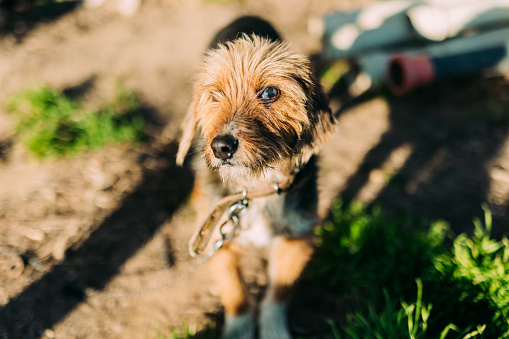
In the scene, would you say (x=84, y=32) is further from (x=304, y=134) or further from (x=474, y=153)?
(x=474, y=153)

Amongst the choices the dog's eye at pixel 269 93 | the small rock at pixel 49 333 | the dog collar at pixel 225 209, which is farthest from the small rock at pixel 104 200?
the dog's eye at pixel 269 93

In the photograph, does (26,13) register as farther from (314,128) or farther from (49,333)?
(314,128)

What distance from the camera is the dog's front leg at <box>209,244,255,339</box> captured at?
2631 mm

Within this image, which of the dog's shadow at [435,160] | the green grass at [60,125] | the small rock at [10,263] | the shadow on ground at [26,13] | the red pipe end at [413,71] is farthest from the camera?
the shadow on ground at [26,13]

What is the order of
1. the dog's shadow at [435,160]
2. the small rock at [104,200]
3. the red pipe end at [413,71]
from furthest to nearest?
the red pipe end at [413,71] < the small rock at [104,200] < the dog's shadow at [435,160]

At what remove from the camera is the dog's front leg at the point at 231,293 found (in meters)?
2.63

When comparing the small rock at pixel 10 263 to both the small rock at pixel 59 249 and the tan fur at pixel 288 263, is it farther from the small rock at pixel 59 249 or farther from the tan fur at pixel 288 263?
the tan fur at pixel 288 263

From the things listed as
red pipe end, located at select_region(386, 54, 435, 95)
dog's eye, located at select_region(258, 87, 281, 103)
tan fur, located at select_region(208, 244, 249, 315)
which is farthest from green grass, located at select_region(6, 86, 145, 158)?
red pipe end, located at select_region(386, 54, 435, 95)

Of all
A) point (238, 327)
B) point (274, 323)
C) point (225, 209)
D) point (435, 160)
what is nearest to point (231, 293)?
point (238, 327)

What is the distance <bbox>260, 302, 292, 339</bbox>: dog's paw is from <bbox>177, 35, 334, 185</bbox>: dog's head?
1275mm

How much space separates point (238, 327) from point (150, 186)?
1918mm

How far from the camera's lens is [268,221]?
253cm

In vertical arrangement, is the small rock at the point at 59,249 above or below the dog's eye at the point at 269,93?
below

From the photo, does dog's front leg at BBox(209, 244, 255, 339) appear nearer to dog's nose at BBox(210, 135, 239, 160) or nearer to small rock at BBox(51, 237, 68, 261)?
dog's nose at BBox(210, 135, 239, 160)
